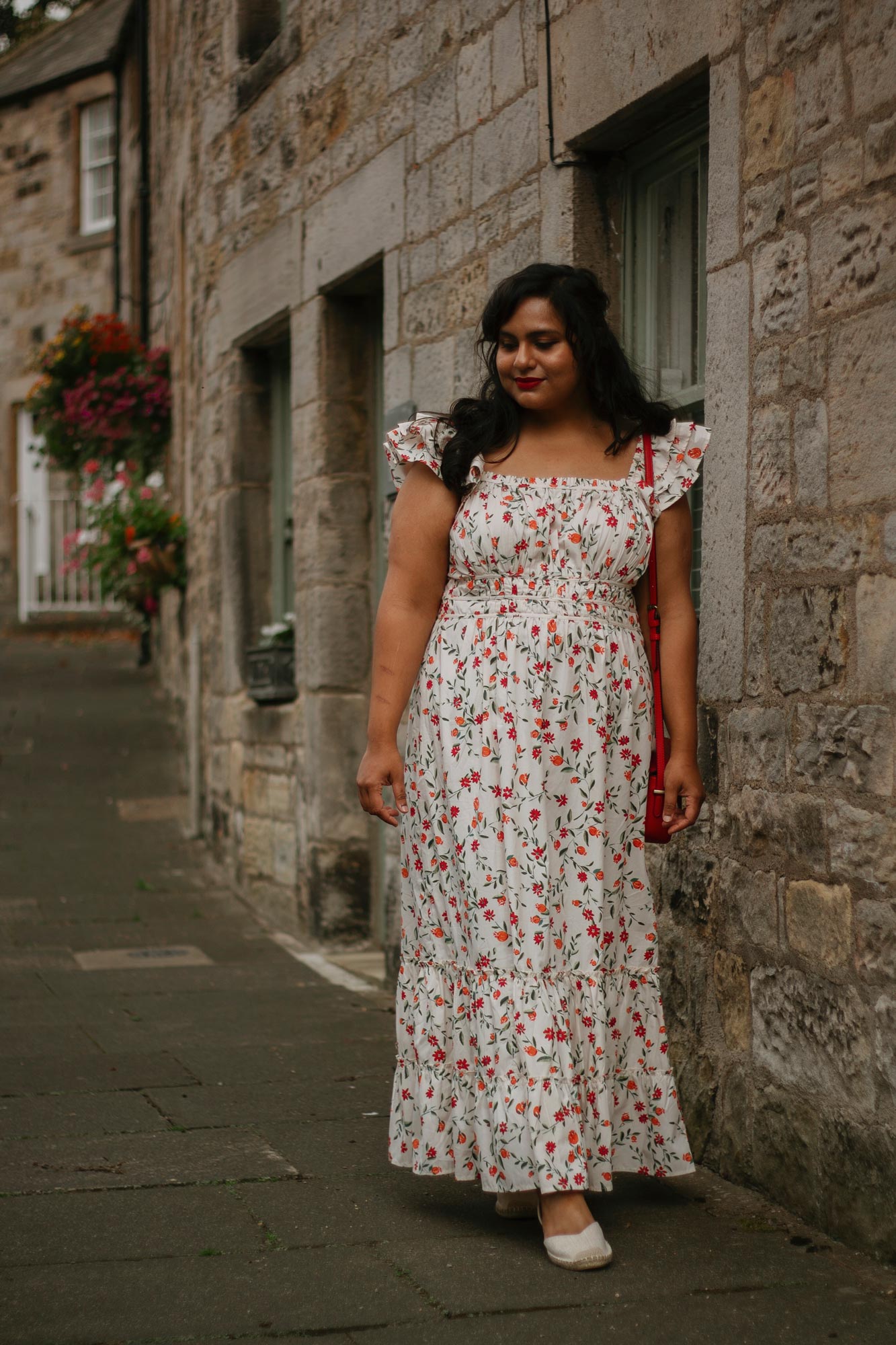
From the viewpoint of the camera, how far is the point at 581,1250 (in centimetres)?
294

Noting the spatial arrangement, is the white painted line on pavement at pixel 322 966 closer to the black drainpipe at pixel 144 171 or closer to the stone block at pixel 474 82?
the stone block at pixel 474 82

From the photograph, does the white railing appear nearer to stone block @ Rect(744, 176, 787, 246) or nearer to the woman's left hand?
stone block @ Rect(744, 176, 787, 246)

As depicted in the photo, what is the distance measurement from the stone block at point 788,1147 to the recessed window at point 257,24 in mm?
5800

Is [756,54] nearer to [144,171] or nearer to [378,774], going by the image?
[378,774]

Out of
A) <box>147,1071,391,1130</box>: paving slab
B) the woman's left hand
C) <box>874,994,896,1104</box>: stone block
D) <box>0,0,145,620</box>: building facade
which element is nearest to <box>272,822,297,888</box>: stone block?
<box>147,1071,391,1130</box>: paving slab

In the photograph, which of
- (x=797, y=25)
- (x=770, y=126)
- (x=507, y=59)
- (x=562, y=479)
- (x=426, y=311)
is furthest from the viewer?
(x=426, y=311)

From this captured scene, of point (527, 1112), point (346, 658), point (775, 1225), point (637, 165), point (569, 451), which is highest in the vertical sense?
point (637, 165)

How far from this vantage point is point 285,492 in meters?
7.46

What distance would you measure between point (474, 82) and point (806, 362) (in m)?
2.22

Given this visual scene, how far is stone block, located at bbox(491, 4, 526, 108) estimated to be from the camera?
4.65 metres

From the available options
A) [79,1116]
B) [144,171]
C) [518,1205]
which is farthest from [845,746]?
[144,171]

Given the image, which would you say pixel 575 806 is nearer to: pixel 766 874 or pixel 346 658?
pixel 766 874

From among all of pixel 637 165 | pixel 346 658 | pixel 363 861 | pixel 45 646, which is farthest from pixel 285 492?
pixel 45 646

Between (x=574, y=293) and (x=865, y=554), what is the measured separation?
2.53 ft
